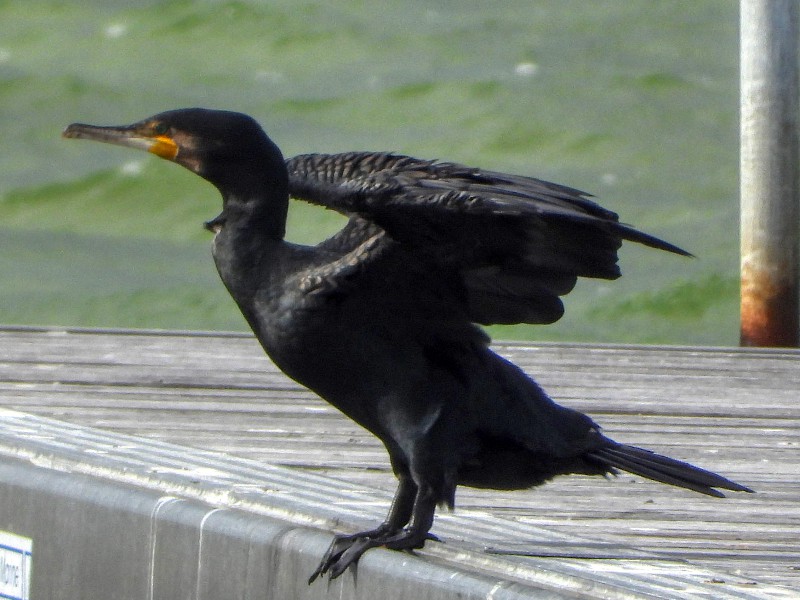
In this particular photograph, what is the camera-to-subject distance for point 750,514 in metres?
3.24

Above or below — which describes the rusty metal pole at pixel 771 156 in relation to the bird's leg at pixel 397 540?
above

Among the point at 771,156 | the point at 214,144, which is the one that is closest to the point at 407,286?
the point at 214,144

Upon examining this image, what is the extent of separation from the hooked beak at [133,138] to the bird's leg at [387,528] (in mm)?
701

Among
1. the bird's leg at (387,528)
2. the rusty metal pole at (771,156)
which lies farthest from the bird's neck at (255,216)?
A: the rusty metal pole at (771,156)

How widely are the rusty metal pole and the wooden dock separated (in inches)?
11.4

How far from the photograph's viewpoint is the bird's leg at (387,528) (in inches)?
105

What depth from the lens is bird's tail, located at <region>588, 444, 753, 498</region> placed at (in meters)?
2.82

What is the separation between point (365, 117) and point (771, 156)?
8.53 metres

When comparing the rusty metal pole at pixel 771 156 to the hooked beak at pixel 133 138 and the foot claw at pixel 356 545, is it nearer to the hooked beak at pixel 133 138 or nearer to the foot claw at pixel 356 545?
the foot claw at pixel 356 545

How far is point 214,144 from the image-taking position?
8.69ft

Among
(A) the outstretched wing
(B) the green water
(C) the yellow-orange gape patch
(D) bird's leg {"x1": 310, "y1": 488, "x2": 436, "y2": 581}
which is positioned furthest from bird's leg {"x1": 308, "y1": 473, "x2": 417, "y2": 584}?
(B) the green water

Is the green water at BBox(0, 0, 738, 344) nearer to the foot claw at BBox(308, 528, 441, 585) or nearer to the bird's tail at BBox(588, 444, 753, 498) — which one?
the bird's tail at BBox(588, 444, 753, 498)

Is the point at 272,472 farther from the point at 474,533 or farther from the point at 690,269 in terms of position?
the point at 690,269

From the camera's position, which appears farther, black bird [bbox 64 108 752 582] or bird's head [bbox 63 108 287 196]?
bird's head [bbox 63 108 287 196]
